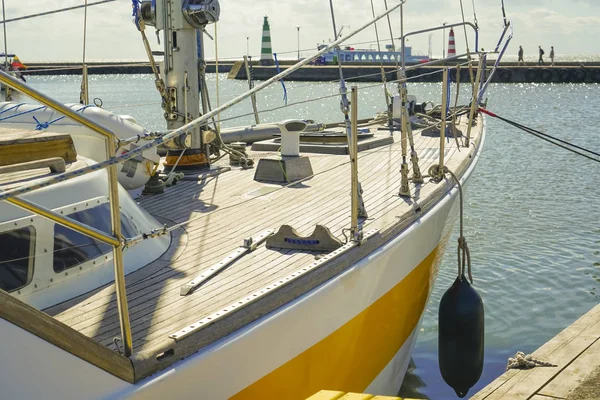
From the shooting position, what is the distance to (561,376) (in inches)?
195

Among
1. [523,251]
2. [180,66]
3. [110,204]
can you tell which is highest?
[180,66]

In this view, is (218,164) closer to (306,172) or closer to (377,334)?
(306,172)

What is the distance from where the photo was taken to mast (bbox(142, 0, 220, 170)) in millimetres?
7668

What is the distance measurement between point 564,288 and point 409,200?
161 inches

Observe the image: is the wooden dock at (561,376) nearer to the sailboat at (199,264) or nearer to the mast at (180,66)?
the sailboat at (199,264)

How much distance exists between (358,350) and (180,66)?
4.10 metres

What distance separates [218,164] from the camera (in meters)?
8.33

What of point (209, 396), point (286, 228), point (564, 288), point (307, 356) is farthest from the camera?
point (564, 288)

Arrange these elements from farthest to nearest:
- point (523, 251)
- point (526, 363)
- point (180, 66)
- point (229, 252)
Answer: point (523, 251), point (180, 66), point (526, 363), point (229, 252)

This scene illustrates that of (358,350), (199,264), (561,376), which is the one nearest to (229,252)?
(199,264)

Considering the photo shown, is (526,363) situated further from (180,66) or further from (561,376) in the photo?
(180,66)

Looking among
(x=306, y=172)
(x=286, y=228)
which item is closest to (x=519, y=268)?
(x=306, y=172)

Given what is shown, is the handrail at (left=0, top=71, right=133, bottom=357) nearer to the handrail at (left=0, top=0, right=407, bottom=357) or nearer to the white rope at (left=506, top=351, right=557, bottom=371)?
the handrail at (left=0, top=0, right=407, bottom=357)

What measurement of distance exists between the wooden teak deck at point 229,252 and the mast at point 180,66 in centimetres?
47
